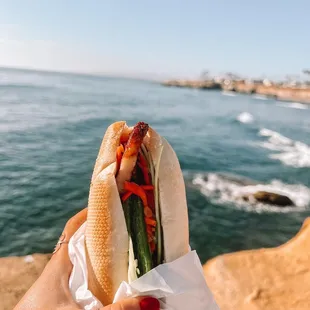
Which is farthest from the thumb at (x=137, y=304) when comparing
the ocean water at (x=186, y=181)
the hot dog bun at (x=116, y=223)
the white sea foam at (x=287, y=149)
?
the white sea foam at (x=287, y=149)

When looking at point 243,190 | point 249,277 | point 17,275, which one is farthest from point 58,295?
point 243,190

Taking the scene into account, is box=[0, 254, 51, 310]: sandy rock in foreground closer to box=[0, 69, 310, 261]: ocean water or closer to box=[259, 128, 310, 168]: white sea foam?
box=[0, 69, 310, 261]: ocean water

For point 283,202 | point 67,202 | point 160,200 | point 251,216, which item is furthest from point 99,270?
point 283,202

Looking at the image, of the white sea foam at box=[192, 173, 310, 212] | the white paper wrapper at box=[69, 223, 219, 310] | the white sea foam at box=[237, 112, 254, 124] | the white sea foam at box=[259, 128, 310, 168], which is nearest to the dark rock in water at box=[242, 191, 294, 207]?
the white sea foam at box=[192, 173, 310, 212]

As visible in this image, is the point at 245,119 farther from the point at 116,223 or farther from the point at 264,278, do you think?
the point at 116,223

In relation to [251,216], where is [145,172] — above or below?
above

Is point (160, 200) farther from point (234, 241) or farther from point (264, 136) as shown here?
point (264, 136)
